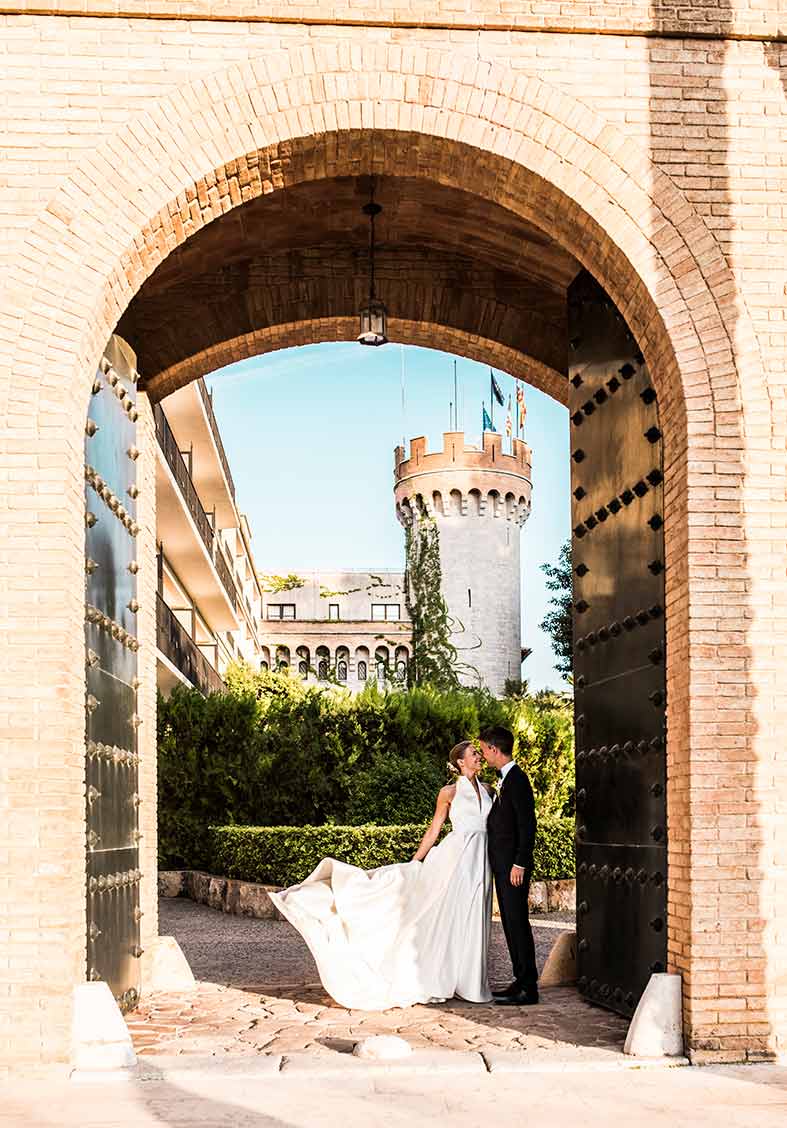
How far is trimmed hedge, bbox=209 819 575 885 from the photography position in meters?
16.9

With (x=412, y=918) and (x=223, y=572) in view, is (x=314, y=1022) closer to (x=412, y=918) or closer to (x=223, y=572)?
(x=412, y=918)

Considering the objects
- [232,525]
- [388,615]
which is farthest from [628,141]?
[388,615]

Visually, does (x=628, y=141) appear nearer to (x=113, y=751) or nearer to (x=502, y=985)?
(x=113, y=751)

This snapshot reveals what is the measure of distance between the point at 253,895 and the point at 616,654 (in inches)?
376

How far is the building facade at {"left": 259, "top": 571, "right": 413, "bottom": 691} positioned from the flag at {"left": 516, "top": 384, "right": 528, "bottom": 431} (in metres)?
8.95

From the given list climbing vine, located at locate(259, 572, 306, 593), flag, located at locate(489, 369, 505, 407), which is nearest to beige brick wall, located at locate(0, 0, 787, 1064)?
flag, located at locate(489, 369, 505, 407)

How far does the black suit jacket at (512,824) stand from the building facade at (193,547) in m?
11.0

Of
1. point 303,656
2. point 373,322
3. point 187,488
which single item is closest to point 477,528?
point 303,656

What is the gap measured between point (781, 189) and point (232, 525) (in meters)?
39.3

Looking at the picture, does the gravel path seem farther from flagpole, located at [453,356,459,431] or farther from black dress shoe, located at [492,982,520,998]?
flagpole, located at [453,356,459,431]

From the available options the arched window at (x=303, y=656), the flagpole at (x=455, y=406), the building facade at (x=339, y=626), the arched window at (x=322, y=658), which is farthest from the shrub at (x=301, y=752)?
the arched window at (x=303, y=656)

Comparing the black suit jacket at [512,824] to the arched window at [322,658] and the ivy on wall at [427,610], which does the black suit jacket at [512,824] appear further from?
the arched window at [322,658]

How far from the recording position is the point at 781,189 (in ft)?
25.2

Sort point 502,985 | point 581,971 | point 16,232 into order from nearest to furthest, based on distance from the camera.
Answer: point 16,232, point 581,971, point 502,985
